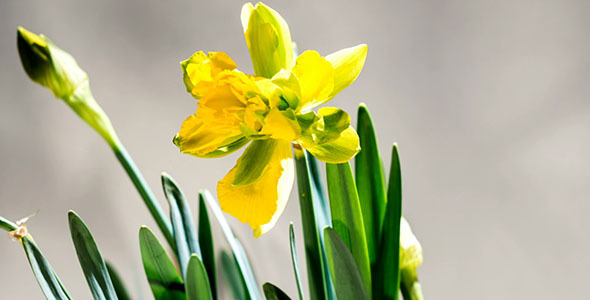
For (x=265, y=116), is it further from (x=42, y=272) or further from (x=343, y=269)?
(x=42, y=272)

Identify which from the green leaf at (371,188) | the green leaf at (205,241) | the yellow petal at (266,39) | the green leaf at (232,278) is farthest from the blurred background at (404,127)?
the yellow petal at (266,39)

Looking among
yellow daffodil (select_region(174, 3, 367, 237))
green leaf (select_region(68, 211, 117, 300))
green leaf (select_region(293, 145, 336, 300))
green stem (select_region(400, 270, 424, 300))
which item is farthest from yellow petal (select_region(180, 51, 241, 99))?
green stem (select_region(400, 270, 424, 300))

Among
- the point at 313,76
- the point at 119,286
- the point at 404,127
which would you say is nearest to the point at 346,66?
the point at 313,76

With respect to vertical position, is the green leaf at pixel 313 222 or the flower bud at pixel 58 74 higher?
Answer: the flower bud at pixel 58 74

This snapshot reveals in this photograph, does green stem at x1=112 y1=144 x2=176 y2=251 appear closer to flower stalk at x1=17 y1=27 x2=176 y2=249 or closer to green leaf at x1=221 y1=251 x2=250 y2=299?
flower stalk at x1=17 y1=27 x2=176 y2=249

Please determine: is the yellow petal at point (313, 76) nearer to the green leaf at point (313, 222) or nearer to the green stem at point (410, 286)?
the green leaf at point (313, 222)
